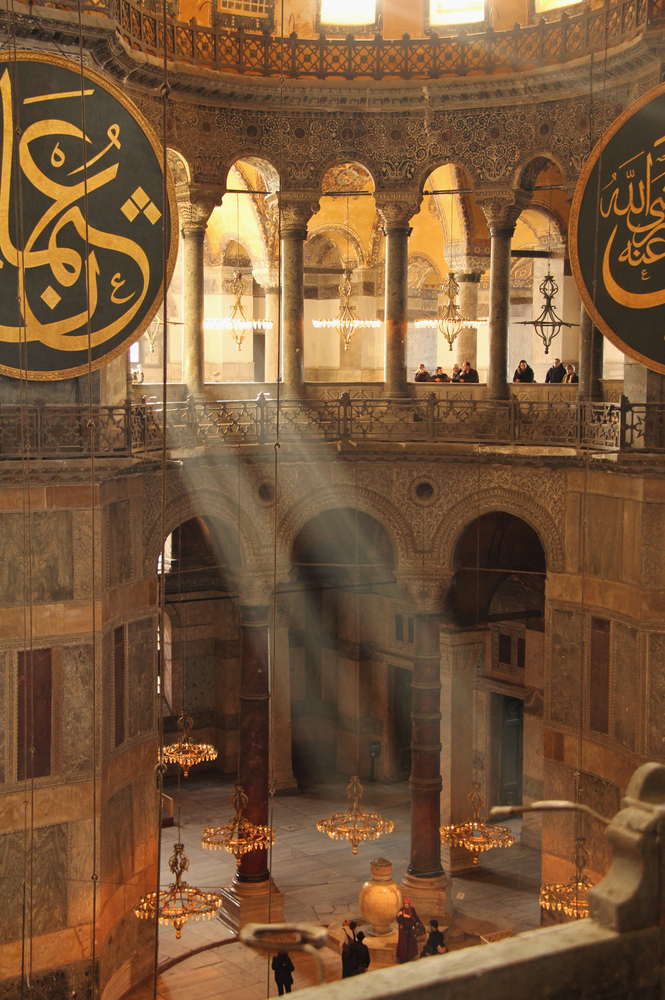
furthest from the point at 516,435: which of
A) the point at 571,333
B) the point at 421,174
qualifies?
the point at 571,333

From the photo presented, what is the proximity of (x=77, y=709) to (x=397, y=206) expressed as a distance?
5953 mm

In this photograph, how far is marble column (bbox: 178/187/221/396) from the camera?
38.0ft

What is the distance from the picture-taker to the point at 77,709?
9.02 meters

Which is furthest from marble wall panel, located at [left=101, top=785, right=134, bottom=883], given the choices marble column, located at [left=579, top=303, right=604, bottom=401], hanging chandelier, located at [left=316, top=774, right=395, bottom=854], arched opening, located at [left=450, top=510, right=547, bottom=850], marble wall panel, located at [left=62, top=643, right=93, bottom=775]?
marble column, located at [left=579, top=303, right=604, bottom=401]

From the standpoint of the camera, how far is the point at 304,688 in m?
15.9

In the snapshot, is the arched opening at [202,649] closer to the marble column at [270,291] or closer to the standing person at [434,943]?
the marble column at [270,291]

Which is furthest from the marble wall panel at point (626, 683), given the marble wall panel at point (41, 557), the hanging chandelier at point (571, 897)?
the marble wall panel at point (41, 557)

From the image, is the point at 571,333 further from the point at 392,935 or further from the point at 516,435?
the point at 392,935

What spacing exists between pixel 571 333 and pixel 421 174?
4755 millimetres

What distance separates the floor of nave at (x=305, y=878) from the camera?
10.6m

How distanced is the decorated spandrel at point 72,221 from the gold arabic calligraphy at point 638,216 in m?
3.33

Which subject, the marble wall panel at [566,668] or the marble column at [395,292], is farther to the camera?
the marble column at [395,292]

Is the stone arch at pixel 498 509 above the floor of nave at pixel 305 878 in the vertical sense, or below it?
above

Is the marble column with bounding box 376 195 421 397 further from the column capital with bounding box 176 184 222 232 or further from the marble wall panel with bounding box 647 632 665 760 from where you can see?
the marble wall panel with bounding box 647 632 665 760
